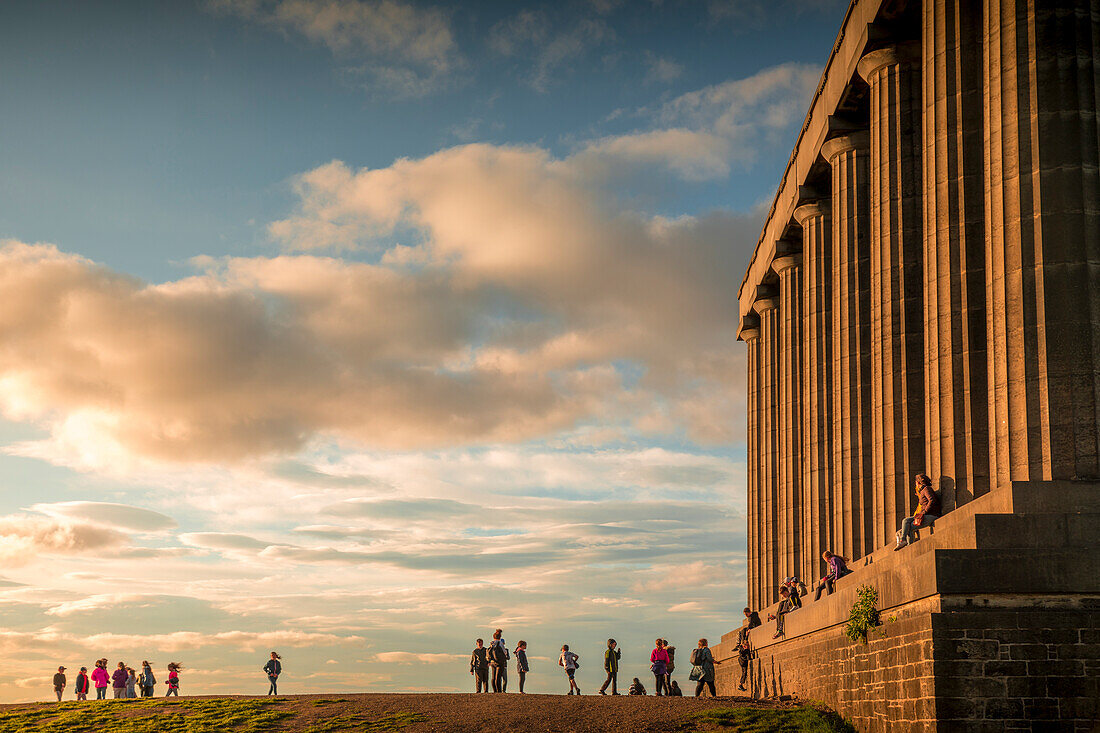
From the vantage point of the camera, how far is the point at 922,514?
24.7m

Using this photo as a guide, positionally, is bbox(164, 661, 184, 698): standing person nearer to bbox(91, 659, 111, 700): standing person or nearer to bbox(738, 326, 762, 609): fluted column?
bbox(91, 659, 111, 700): standing person

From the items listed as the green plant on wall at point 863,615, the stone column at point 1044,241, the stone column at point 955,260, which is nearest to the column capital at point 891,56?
the stone column at point 955,260

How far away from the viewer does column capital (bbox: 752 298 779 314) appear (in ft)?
159

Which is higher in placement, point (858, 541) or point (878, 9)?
point (878, 9)

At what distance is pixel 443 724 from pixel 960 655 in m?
12.4

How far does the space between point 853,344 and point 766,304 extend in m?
14.7

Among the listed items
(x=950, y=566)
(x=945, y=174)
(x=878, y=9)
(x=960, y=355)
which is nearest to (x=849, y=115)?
(x=878, y=9)

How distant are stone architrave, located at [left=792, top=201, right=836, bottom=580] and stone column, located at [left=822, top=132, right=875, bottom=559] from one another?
11.1ft

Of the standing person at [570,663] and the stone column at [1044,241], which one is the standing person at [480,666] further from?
the stone column at [1044,241]

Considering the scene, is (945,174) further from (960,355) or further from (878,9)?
(878,9)

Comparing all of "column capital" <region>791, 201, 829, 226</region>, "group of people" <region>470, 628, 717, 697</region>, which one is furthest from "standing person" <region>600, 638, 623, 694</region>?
"column capital" <region>791, 201, 829, 226</region>

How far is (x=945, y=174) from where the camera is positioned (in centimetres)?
2584

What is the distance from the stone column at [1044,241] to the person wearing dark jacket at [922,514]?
2.01 m

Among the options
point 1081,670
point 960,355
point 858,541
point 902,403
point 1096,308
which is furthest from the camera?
point 858,541
